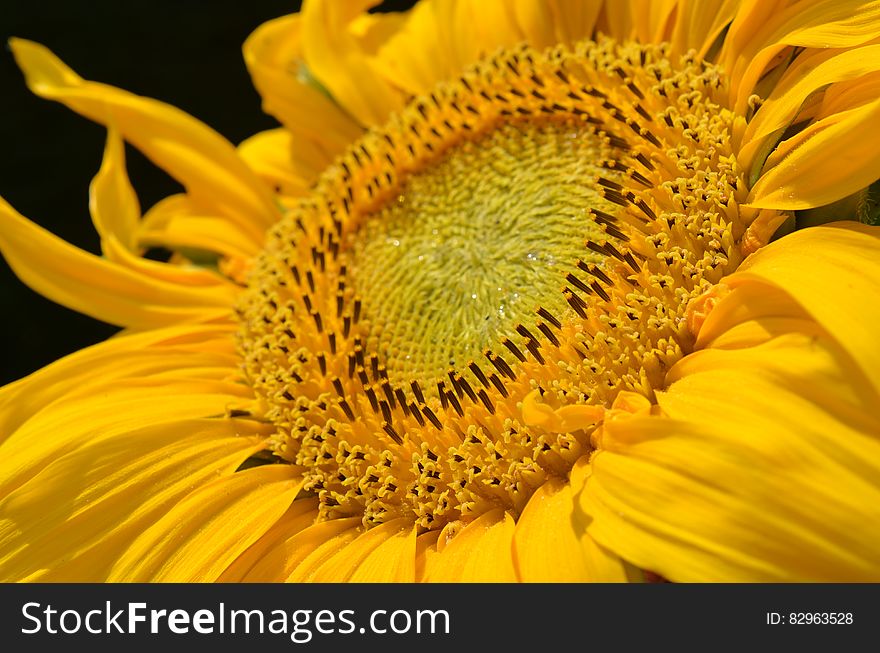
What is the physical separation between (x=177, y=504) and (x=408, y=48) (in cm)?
94

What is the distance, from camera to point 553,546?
3.62ft

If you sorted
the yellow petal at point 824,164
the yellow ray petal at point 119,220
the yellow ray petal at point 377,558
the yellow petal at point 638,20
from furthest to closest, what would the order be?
the yellow ray petal at point 119,220, the yellow petal at point 638,20, the yellow ray petal at point 377,558, the yellow petal at point 824,164

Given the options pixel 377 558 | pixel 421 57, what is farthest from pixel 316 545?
pixel 421 57

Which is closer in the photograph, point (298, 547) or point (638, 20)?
point (298, 547)

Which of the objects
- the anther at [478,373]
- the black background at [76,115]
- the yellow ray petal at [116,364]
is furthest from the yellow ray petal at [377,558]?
the black background at [76,115]

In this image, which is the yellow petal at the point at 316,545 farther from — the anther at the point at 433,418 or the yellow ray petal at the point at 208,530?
the anther at the point at 433,418

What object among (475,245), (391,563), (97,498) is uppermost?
(475,245)

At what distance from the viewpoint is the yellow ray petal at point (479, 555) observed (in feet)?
3.70

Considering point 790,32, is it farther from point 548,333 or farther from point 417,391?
point 417,391

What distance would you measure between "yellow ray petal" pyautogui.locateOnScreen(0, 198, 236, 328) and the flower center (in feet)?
0.98

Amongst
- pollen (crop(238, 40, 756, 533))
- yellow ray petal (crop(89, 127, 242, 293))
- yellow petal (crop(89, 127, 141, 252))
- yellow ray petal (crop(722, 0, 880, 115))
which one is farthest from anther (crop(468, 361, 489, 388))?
yellow petal (crop(89, 127, 141, 252))

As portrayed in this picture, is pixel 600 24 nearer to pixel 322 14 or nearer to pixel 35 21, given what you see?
pixel 322 14

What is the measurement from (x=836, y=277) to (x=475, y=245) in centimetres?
60
